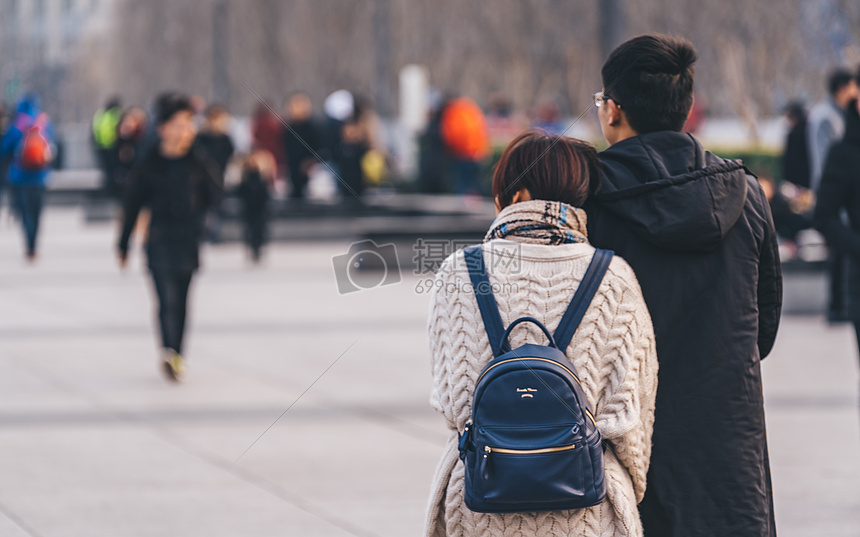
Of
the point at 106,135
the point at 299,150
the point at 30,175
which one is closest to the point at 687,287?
the point at 30,175

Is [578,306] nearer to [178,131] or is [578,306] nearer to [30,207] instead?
[178,131]

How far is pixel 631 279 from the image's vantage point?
8.67ft

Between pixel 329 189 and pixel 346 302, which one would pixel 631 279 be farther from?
pixel 329 189

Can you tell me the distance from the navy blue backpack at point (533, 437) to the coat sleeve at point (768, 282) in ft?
2.10

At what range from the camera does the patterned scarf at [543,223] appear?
8.67 feet

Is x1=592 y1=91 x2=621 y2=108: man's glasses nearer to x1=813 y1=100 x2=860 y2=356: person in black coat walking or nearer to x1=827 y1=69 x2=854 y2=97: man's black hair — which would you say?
x1=813 y1=100 x2=860 y2=356: person in black coat walking

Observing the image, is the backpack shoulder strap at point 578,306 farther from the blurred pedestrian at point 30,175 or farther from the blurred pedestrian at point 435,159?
the blurred pedestrian at point 435,159

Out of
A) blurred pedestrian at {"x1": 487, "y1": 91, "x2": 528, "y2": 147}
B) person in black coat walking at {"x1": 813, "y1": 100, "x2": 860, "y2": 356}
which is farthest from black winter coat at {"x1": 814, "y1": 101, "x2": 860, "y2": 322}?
blurred pedestrian at {"x1": 487, "y1": 91, "x2": 528, "y2": 147}

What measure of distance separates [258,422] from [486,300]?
415 cm

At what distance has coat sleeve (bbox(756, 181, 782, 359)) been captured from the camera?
2861 millimetres

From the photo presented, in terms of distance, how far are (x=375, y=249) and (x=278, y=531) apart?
8.58 meters

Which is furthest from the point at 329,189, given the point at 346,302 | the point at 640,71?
the point at 640,71

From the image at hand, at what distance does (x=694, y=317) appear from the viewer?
2760 millimetres

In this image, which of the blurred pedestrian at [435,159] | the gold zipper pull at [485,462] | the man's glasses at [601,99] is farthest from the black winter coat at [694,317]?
the blurred pedestrian at [435,159]
